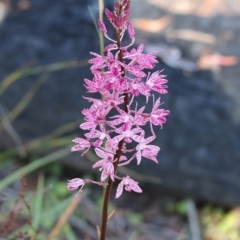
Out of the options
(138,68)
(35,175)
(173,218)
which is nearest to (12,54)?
(35,175)

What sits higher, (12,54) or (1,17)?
(1,17)

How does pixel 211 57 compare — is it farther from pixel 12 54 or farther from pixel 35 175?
pixel 35 175

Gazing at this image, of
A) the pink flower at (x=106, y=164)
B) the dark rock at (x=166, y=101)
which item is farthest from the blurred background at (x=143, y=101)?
the pink flower at (x=106, y=164)

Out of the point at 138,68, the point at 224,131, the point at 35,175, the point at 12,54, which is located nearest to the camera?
the point at 138,68

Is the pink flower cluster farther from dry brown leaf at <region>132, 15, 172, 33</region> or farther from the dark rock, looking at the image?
dry brown leaf at <region>132, 15, 172, 33</region>

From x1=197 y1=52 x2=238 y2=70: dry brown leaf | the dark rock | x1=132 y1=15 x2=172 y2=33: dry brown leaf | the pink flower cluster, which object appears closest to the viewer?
the pink flower cluster

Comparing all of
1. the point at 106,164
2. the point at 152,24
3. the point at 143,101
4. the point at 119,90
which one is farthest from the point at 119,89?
→ the point at 152,24

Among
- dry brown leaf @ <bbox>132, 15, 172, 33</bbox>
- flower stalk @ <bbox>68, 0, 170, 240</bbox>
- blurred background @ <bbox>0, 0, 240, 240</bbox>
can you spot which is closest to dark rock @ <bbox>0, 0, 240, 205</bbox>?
blurred background @ <bbox>0, 0, 240, 240</bbox>

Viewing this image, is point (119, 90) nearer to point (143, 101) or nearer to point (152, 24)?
point (143, 101)
